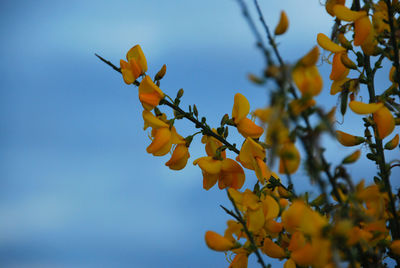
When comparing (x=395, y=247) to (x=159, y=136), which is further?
(x=159, y=136)

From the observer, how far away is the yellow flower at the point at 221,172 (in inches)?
31.4

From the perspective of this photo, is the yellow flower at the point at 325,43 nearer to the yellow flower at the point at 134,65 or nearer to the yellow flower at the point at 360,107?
the yellow flower at the point at 360,107

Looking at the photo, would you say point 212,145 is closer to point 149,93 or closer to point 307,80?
point 149,93

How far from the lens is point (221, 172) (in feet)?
2.72

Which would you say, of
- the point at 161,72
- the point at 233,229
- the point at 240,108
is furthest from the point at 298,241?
the point at 161,72

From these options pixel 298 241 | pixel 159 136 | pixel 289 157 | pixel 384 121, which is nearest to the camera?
pixel 289 157

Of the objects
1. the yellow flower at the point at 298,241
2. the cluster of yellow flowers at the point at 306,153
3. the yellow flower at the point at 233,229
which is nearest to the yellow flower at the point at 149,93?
the cluster of yellow flowers at the point at 306,153

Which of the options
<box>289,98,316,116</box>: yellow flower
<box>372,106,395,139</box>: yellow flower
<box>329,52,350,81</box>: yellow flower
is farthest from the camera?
<box>329,52,350,81</box>: yellow flower

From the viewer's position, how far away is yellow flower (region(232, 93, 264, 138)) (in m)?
0.83

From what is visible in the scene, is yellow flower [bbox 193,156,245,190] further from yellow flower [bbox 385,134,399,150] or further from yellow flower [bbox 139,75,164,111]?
yellow flower [bbox 385,134,399,150]

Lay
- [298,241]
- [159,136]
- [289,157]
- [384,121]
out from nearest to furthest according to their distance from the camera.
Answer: [289,157], [298,241], [384,121], [159,136]

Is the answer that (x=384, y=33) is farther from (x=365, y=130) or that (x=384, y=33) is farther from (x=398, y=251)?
(x=398, y=251)

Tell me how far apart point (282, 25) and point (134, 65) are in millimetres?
389

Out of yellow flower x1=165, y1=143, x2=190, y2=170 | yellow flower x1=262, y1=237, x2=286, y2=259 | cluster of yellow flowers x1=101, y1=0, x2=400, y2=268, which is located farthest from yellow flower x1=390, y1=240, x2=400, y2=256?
yellow flower x1=165, y1=143, x2=190, y2=170
